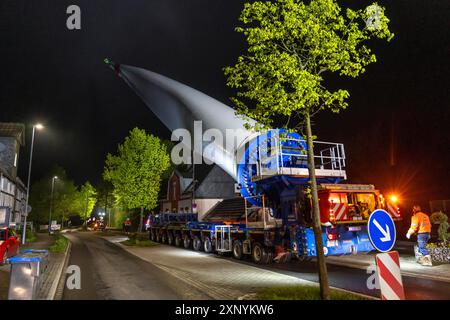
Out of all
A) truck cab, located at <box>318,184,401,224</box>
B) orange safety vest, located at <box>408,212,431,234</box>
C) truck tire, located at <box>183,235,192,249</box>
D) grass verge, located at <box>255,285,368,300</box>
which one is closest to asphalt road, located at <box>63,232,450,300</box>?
grass verge, located at <box>255,285,368,300</box>

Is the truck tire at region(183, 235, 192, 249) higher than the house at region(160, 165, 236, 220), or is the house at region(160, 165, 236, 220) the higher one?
the house at region(160, 165, 236, 220)

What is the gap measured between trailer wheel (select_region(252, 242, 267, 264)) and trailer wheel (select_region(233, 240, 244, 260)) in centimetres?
114

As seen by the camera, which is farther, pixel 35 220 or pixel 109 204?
pixel 109 204

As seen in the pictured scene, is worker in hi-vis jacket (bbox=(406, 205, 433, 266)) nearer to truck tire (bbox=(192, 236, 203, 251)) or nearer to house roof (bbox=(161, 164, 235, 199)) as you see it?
truck tire (bbox=(192, 236, 203, 251))

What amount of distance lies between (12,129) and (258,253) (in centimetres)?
3526

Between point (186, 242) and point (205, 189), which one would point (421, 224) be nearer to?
point (186, 242)

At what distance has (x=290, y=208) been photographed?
11938 mm

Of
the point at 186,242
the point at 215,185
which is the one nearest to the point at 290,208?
the point at 186,242

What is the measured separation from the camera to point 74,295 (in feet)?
27.6

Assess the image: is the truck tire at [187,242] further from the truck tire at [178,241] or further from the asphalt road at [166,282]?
the asphalt road at [166,282]

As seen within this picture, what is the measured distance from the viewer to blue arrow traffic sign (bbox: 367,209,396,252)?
546 centimetres
